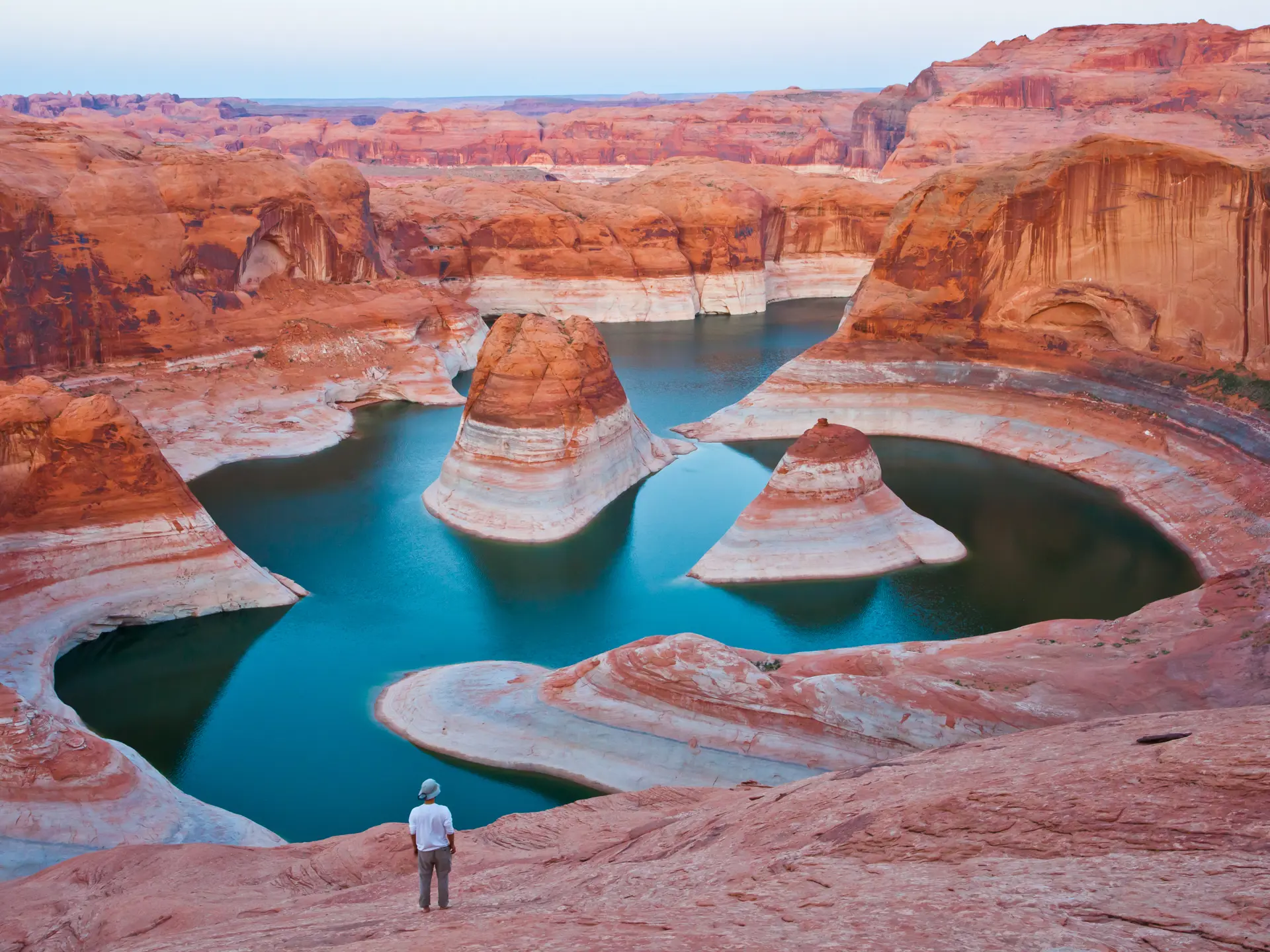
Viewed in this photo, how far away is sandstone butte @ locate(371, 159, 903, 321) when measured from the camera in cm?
6075

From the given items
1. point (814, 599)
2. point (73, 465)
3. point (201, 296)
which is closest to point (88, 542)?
point (73, 465)

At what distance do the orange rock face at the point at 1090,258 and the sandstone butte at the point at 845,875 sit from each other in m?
28.1

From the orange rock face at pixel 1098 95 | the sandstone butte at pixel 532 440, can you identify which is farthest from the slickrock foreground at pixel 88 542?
the orange rock face at pixel 1098 95

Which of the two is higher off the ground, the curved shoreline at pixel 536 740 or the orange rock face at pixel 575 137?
the orange rock face at pixel 575 137

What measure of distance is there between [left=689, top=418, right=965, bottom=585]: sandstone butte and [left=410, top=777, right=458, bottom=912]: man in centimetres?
1626

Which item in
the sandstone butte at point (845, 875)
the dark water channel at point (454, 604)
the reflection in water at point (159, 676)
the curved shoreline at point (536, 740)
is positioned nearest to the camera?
the sandstone butte at point (845, 875)

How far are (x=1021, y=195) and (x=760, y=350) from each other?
1819 centimetres

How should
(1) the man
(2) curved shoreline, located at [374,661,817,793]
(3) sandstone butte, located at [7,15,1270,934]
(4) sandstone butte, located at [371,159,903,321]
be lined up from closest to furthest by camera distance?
(3) sandstone butte, located at [7,15,1270,934] → (1) the man → (2) curved shoreline, located at [374,661,817,793] → (4) sandstone butte, located at [371,159,903,321]

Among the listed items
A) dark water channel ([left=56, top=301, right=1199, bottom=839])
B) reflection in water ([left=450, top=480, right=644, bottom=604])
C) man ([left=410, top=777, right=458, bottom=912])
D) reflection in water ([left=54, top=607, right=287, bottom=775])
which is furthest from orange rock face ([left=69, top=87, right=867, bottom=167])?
man ([left=410, top=777, right=458, bottom=912])

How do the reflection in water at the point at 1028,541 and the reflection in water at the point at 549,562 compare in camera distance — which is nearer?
the reflection in water at the point at 1028,541

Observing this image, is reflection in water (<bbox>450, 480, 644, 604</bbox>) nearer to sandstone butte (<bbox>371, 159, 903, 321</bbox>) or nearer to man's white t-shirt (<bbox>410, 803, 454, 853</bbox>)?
man's white t-shirt (<bbox>410, 803, 454, 853</bbox>)

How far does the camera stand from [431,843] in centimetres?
932

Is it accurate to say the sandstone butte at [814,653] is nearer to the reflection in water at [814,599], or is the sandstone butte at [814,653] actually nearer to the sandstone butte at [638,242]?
the reflection in water at [814,599]

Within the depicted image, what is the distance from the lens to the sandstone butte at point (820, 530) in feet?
83.3
